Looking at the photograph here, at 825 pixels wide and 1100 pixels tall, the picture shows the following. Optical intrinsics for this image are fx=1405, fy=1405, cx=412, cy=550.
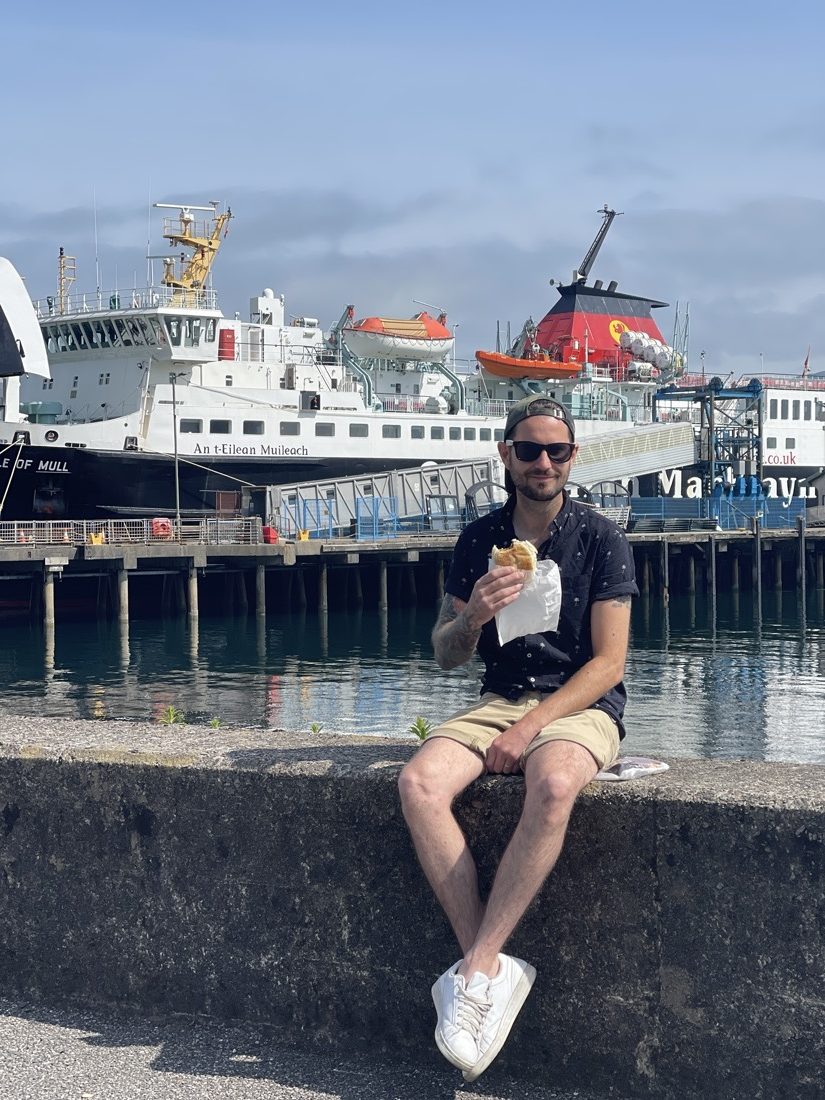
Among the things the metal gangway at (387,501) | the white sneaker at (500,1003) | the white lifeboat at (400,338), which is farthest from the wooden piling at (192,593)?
the white sneaker at (500,1003)

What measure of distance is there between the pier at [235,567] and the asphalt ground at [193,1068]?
95.5 ft

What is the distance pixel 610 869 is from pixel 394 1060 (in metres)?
0.76

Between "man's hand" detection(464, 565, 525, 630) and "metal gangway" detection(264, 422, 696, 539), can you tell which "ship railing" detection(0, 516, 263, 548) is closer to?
"metal gangway" detection(264, 422, 696, 539)

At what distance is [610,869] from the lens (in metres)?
3.47

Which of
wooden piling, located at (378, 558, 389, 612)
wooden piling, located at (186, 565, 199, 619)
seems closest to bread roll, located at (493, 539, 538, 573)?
wooden piling, located at (186, 565, 199, 619)

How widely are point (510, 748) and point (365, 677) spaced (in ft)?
72.8

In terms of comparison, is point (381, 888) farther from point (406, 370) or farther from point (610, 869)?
point (406, 370)

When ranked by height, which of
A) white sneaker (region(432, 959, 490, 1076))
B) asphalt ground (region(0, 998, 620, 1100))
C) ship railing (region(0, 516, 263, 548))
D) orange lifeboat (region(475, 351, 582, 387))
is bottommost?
asphalt ground (region(0, 998, 620, 1100))

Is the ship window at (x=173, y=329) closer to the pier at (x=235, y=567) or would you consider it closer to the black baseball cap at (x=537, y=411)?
the pier at (x=235, y=567)

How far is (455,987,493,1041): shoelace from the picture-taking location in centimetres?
324

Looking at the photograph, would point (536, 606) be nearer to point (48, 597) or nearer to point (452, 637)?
point (452, 637)

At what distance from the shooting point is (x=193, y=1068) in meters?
3.42

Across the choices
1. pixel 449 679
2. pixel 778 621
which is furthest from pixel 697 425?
pixel 449 679

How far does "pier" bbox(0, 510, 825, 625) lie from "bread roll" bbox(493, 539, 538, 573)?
29409mm
